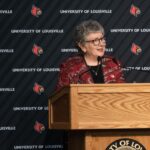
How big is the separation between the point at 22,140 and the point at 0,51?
91cm

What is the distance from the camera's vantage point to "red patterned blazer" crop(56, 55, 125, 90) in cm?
352

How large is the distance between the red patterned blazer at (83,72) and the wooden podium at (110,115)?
50 cm

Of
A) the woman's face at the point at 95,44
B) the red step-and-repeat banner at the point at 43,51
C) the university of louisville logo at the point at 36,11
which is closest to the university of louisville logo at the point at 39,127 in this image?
the red step-and-repeat banner at the point at 43,51

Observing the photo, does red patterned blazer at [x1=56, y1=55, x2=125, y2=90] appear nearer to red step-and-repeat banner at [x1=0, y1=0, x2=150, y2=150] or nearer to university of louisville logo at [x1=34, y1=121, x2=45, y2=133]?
red step-and-repeat banner at [x1=0, y1=0, x2=150, y2=150]

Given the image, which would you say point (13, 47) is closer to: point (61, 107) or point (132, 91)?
point (61, 107)

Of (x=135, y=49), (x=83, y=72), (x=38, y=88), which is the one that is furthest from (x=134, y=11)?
(x=83, y=72)

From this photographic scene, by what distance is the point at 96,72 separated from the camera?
361cm

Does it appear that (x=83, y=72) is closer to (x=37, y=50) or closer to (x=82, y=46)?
(x=82, y=46)

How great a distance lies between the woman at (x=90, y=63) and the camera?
11.7 feet

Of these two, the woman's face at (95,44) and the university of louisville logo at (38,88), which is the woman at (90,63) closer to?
the woman's face at (95,44)

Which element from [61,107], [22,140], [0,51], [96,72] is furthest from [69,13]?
[61,107]

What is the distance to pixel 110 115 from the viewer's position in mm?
2939

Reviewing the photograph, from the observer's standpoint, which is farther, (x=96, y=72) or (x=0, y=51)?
(x=0, y=51)

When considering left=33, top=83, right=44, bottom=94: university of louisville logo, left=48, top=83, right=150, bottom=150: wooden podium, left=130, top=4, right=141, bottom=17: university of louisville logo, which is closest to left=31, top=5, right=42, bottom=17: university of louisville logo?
left=33, top=83, right=44, bottom=94: university of louisville logo
